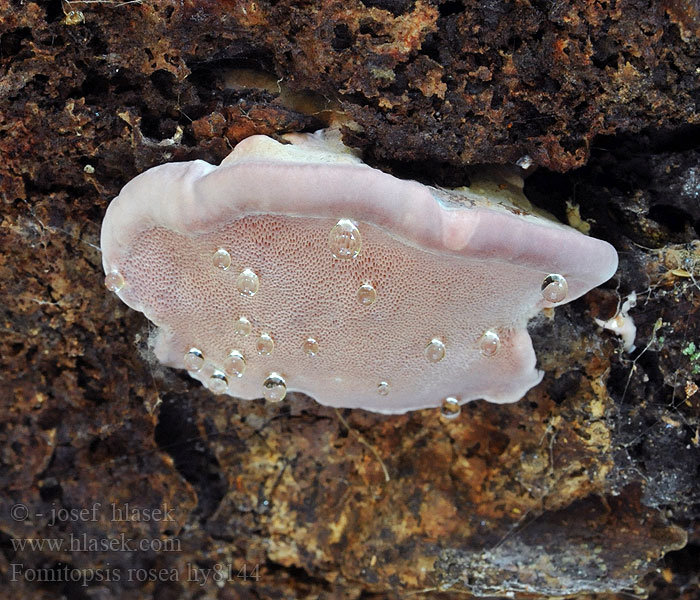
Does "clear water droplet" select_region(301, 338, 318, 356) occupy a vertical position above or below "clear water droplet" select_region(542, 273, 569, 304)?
below

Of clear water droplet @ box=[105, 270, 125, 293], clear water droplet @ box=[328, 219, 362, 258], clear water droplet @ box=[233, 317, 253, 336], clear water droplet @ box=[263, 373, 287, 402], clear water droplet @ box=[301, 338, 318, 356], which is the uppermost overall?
clear water droplet @ box=[328, 219, 362, 258]

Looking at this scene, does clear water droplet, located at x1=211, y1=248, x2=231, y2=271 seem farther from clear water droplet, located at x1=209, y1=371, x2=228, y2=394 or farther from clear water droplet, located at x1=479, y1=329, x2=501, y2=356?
clear water droplet, located at x1=479, y1=329, x2=501, y2=356

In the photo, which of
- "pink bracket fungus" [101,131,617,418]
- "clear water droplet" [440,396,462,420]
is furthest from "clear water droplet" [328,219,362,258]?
"clear water droplet" [440,396,462,420]

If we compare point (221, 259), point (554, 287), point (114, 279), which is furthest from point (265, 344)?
point (554, 287)

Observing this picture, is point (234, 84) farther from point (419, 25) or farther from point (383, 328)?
point (383, 328)

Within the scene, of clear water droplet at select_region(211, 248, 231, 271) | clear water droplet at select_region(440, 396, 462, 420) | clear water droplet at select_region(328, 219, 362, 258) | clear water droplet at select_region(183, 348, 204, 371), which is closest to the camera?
clear water droplet at select_region(328, 219, 362, 258)

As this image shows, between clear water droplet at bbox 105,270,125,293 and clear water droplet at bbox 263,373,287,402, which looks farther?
clear water droplet at bbox 263,373,287,402

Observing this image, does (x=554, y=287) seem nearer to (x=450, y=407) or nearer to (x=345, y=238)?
(x=345, y=238)
